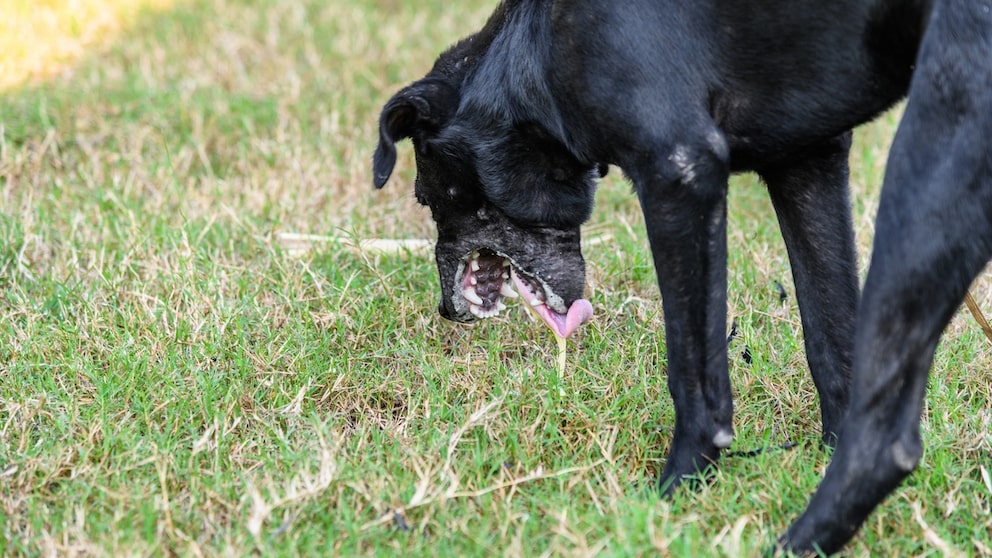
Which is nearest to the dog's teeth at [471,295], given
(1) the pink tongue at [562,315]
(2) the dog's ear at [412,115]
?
(1) the pink tongue at [562,315]

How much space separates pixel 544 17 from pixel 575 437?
4.28ft

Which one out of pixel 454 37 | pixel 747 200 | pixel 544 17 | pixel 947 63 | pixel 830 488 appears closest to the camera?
pixel 947 63

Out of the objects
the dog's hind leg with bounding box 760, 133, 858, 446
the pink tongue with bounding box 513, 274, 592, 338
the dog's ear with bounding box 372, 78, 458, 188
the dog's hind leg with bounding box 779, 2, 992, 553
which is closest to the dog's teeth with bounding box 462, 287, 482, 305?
the pink tongue with bounding box 513, 274, 592, 338

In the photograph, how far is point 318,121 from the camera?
6.21 meters

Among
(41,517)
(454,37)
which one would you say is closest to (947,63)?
(41,517)

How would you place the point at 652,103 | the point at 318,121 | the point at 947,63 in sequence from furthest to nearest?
1. the point at 318,121
2. the point at 652,103
3. the point at 947,63

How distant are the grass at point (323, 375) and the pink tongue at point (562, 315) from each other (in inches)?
5.5

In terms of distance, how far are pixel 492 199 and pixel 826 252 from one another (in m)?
1.10

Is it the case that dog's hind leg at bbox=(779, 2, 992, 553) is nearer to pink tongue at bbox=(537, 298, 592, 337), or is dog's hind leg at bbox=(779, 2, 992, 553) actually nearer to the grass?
the grass

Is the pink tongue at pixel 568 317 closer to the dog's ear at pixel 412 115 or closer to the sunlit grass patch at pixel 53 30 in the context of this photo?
the dog's ear at pixel 412 115

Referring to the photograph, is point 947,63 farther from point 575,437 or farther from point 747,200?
point 747,200

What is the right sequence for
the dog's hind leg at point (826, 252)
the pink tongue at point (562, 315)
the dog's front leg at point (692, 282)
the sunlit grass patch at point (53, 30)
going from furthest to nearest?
the sunlit grass patch at point (53, 30)
the pink tongue at point (562, 315)
the dog's hind leg at point (826, 252)
the dog's front leg at point (692, 282)

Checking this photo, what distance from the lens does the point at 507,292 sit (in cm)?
424

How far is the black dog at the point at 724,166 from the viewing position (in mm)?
2729
